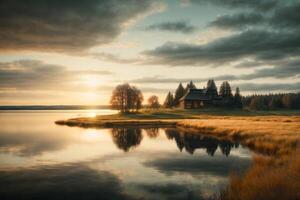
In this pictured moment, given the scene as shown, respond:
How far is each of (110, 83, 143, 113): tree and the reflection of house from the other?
916 inches

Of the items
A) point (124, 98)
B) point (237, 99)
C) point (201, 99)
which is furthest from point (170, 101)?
point (124, 98)

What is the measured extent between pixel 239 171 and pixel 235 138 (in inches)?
725

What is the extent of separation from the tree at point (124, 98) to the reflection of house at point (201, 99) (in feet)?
76.4

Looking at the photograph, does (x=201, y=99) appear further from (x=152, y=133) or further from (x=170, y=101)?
(x=152, y=133)

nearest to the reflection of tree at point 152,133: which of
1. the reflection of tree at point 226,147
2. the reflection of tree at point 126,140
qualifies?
the reflection of tree at point 126,140

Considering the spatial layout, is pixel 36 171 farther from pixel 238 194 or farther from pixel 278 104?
pixel 278 104

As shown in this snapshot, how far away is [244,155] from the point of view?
981 inches

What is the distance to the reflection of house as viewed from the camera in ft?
357

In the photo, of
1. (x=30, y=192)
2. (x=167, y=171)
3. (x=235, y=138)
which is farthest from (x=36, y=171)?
(x=235, y=138)

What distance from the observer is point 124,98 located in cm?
9700

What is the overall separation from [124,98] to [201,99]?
3313 cm

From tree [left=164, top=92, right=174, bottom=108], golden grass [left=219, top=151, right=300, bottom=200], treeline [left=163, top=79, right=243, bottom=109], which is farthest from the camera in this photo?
tree [left=164, top=92, right=174, bottom=108]

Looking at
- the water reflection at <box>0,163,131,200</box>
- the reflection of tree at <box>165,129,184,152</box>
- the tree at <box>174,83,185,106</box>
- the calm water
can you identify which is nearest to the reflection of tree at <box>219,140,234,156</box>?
the calm water

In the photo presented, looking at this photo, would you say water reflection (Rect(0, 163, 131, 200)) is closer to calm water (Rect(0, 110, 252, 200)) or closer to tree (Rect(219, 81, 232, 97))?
calm water (Rect(0, 110, 252, 200))
